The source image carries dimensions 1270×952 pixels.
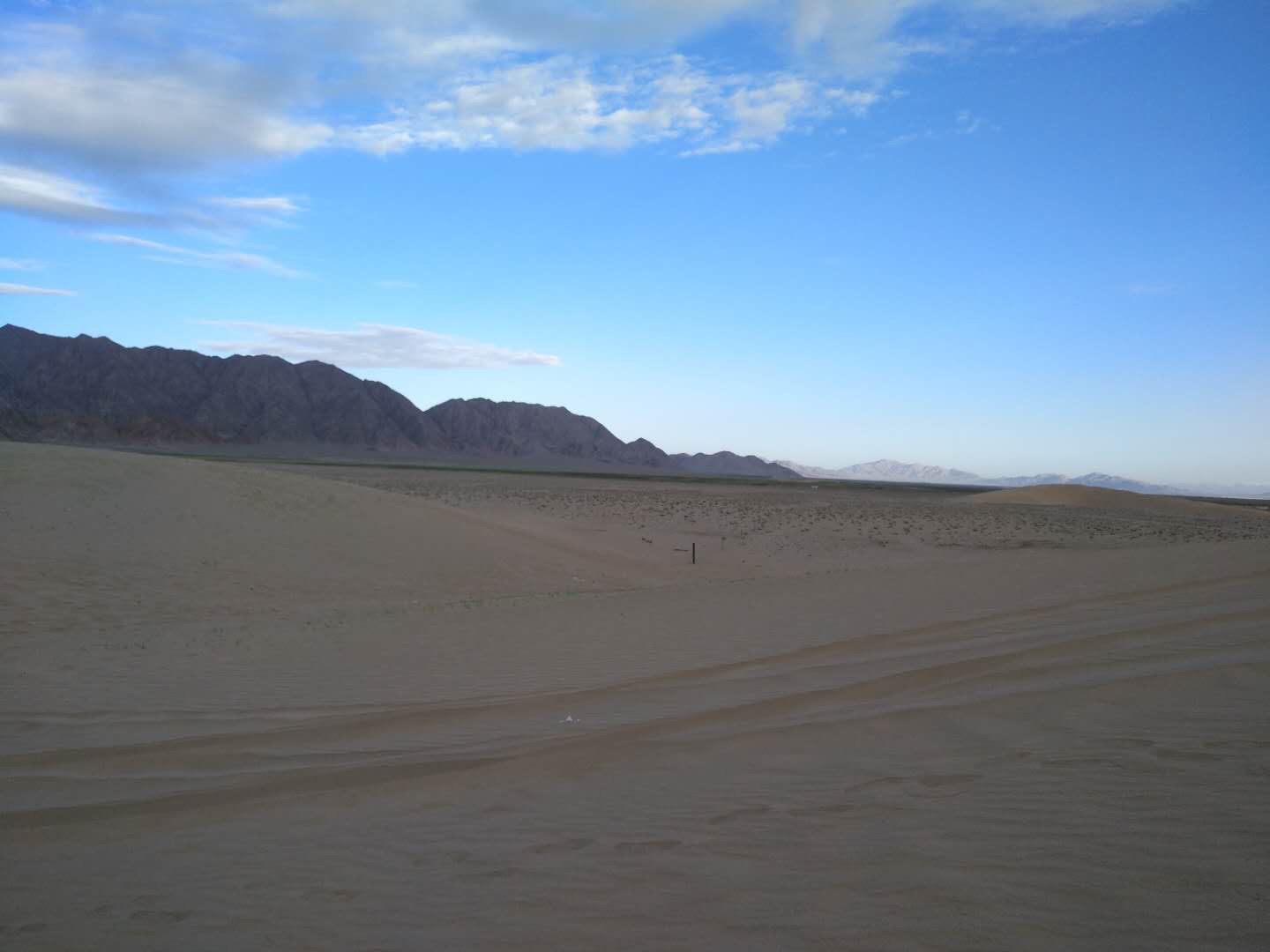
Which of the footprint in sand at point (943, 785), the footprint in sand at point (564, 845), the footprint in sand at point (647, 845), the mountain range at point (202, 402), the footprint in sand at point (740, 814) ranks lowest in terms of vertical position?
the footprint in sand at point (564, 845)

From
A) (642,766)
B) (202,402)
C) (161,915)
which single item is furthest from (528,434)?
(161,915)

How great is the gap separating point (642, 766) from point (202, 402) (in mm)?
134565

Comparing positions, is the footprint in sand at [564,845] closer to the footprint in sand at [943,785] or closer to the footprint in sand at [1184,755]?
the footprint in sand at [943,785]

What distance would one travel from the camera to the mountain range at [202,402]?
354ft

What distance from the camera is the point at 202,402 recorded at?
124 m

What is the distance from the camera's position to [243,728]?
21.2 feet

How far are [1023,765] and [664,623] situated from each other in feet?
22.0

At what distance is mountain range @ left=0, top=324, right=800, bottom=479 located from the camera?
354 ft

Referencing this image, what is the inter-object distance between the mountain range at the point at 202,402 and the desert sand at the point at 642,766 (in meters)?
102

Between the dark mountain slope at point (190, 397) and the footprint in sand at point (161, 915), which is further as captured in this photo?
the dark mountain slope at point (190, 397)

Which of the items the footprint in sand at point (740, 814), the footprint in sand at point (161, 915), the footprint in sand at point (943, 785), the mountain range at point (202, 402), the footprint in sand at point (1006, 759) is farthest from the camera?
the mountain range at point (202, 402)

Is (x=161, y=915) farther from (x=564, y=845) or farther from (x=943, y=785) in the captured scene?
(x=943, y=785)

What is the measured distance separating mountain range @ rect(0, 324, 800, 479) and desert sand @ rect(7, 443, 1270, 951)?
10221 cm

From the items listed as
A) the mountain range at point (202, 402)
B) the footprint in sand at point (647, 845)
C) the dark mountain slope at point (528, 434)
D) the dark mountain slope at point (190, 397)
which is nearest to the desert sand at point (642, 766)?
the footprint in sand at point (647, 845)
